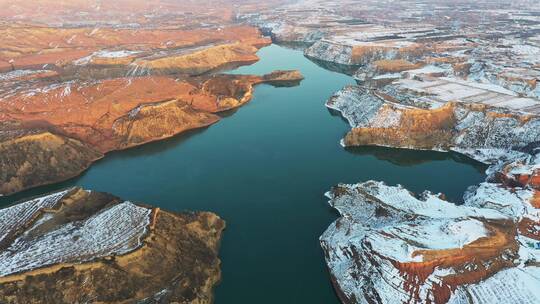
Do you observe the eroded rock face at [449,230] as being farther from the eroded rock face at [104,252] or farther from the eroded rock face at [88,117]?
the eroded rock face at [88,117]

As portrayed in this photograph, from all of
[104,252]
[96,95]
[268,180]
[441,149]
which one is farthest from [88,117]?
[441,149]

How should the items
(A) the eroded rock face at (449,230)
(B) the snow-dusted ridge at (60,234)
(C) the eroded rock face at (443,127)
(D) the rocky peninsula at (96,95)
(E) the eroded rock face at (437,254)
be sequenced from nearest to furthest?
(E) the eroded rock face at (437,254)
(A) the eroded rock face at (449,230)
(B) the snow-dusted ridge at (60,234)
(D) the rocky peninsula at (96,95)
(C) the eroded rock face at (443,127)

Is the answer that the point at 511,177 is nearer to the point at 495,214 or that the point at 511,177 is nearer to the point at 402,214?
the point at 495,214

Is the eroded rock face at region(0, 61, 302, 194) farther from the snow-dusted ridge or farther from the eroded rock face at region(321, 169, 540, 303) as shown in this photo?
the eroded rock face at region(321, 169, 540, 303)

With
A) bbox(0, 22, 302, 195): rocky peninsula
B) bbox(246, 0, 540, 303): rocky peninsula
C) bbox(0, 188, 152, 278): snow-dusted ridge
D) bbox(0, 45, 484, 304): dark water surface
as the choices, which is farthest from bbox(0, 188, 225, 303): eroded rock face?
bbox(0, 22, 302, 195): rocky peninsula

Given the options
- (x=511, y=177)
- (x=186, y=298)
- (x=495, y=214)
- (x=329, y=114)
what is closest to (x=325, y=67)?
(x=329, y=114)

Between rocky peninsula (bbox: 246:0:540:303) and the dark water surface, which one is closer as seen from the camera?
rocky peninsula (bbox: 246:0:540:303)

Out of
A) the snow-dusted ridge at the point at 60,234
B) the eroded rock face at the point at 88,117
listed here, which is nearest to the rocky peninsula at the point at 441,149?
the snow-dusted ridge at the point at 60,234
